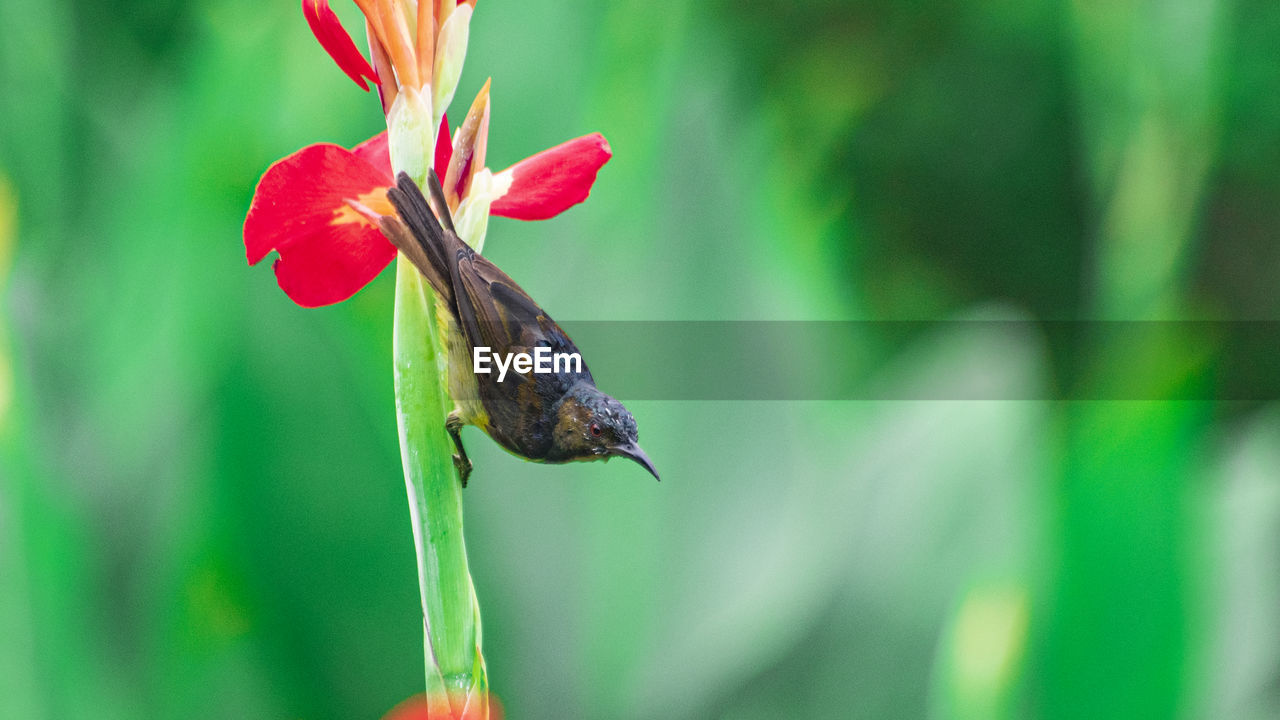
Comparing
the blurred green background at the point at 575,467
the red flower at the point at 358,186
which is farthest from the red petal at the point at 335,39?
the blurred green background at the point at 575,467

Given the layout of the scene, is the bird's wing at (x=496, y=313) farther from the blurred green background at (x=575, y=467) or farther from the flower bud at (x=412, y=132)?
the blurred green background at (x=575, y=467)

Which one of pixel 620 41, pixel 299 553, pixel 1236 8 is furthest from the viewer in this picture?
pixel 1236 8

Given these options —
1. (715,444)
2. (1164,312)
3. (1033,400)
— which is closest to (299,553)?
(715,444)

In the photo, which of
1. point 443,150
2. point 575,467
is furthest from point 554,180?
point 575,467

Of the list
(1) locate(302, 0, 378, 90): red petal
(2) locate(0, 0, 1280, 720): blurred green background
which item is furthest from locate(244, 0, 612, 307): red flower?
(2) locate(0, 0, 1280, 720): blurred green background

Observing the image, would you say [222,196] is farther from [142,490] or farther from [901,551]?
[901,551]

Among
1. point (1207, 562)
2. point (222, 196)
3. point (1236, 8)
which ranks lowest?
point (1207, 562)
